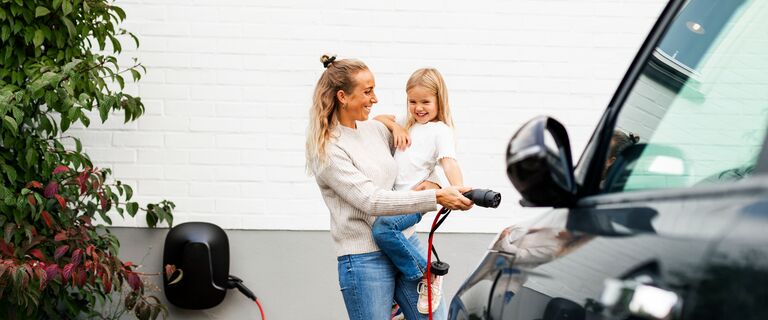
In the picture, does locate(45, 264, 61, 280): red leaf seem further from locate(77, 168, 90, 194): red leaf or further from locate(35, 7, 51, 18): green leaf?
locate(35, 7, 51, 18): green leaf

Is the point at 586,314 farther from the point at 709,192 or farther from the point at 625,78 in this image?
the point at 625,78

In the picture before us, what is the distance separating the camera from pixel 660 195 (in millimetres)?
1730

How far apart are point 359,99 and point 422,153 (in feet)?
1.13

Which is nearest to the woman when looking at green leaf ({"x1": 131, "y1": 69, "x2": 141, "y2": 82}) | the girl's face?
the girl's face

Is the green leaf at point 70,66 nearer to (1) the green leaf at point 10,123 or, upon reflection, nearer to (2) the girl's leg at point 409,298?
(1) the green leaf at point 10,123

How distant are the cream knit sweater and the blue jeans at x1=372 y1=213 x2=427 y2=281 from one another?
46 mm

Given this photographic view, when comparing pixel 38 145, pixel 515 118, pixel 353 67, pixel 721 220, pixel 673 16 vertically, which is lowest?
pixel 38 145

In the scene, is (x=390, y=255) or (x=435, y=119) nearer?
(x=390, y=255)

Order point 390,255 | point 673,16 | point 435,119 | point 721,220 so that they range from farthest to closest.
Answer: point 435,119
point 390,255
point 673,16
point 721,220

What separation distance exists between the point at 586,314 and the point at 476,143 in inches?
173

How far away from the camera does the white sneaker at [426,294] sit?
4.09m

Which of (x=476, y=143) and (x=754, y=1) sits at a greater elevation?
(x=754, y=1)

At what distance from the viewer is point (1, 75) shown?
17.4 ft

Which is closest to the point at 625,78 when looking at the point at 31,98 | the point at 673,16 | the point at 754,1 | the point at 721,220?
the point at 673,16
